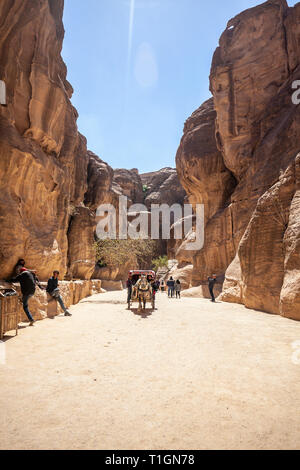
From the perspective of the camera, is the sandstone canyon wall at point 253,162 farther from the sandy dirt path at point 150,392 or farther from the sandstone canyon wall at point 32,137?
the sandstone canyon wall at point 32,137

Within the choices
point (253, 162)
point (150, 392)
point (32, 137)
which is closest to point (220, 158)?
point (253, 162)

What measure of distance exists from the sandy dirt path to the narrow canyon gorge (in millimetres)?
4352

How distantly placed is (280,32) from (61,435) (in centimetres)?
2402

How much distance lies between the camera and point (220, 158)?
78.4ft

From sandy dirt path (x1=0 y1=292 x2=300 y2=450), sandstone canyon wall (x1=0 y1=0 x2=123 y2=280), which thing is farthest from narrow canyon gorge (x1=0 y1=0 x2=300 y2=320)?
sandy dirt path (x1=0 y1=292 x2=300 y2=450)

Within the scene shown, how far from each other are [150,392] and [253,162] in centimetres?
1502

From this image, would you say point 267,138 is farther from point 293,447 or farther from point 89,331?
point 293,447

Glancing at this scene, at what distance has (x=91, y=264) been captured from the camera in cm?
2466

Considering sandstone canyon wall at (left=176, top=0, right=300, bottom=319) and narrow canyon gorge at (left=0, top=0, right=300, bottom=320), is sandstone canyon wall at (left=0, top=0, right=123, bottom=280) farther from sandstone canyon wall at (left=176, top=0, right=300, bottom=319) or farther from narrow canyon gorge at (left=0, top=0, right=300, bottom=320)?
sandstone canyon wall at (left=176, top=0, right=300, bottom=319)

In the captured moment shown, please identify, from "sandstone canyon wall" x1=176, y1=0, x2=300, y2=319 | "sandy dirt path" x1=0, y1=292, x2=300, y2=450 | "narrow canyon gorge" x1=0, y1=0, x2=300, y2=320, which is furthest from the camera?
"sandstone canyon wall" x1=176, y1=0, x2=300, y2=319

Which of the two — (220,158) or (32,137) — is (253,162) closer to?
(220,158)

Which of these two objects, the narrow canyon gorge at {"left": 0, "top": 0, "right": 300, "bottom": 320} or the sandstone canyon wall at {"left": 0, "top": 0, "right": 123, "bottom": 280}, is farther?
the narrow canyon gorge at {"left": 0, "top": 0, "right": 300, "bottom": 320}

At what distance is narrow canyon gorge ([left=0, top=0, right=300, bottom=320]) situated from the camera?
9352 mm
